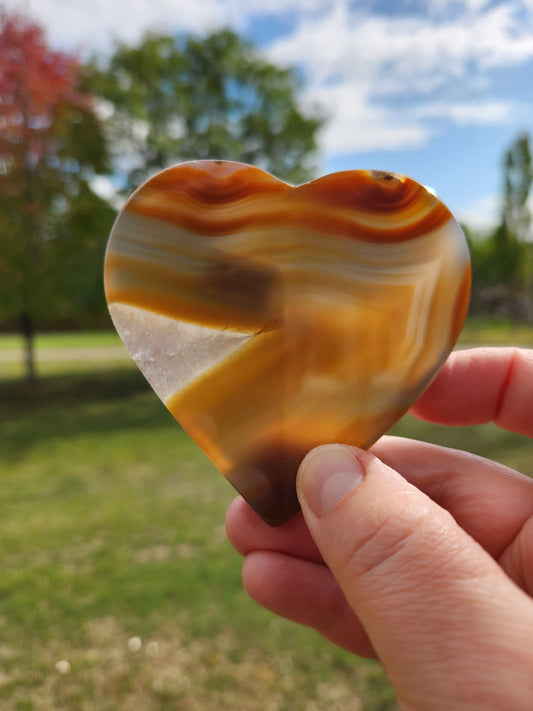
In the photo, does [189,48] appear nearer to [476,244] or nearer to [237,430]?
[237,430]

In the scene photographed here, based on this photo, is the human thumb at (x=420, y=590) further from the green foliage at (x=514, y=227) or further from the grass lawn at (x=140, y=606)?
the green foliage at (x=514, y=227)

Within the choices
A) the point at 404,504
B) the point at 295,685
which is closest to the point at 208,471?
the point at 295,685

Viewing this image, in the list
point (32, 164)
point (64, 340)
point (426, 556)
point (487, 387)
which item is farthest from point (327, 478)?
point (64, 340)

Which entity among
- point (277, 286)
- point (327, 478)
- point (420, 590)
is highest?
point (277, 286)

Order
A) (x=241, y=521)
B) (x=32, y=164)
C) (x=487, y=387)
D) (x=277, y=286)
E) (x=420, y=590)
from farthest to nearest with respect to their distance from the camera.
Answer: (x=32, y=164), (x=487, y=387), (x=241, y=521), (x=277, y=286), (x=420, y=590)

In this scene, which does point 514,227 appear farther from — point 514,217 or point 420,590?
point 420,590

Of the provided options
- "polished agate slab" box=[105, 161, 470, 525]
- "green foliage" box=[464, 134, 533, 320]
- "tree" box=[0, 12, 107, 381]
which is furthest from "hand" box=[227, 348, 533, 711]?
"green foliage" box=[464, 134, 533, 320]

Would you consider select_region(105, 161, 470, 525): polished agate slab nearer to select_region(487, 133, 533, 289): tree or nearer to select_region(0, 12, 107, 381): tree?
select_region(0, 12, 107, 381): tree
